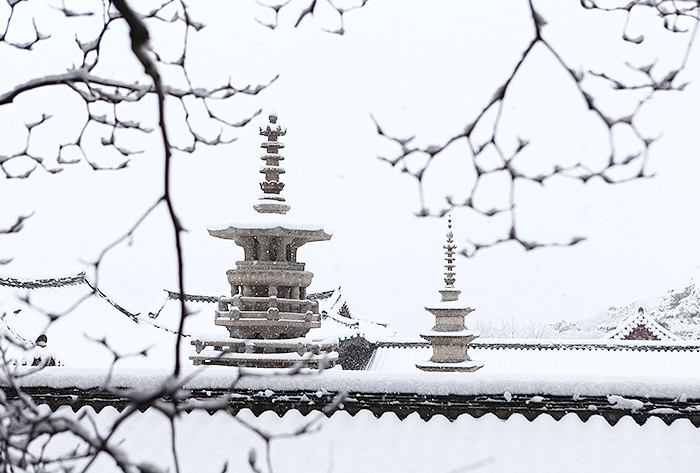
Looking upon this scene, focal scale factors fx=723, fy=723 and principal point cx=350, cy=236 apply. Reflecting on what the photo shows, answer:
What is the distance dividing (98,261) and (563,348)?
19.7m

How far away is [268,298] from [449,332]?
704cm

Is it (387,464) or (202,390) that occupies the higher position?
(202,390)

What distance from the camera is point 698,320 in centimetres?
3709

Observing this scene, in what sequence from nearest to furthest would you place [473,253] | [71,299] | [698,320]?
[473,253] < [71,299] < [698,320]

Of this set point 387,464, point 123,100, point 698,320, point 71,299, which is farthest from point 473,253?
point 698,320

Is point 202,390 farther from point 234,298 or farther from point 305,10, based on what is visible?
point 234,298

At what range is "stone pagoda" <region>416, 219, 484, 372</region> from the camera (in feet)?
49.8

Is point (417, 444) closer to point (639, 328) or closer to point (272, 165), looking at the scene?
point (272, 165)

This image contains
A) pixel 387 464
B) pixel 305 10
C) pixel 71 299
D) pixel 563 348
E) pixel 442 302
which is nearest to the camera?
pixel 305 10

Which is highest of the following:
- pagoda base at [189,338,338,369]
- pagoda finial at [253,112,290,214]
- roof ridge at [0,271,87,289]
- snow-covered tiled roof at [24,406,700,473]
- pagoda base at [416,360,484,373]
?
pagoda finial at [253,112,290,214]

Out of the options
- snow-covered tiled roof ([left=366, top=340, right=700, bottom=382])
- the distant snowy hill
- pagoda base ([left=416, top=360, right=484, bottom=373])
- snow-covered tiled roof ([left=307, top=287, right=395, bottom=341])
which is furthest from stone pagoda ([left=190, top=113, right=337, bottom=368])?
the distant snowy hill

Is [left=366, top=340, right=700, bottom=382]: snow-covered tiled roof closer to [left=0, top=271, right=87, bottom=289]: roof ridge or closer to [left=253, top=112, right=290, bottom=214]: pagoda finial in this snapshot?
[left=0, top=271, right=87, bottom=289]: roof ridge

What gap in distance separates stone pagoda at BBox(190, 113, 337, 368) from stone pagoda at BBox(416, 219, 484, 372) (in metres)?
6.24

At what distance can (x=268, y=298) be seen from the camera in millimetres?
9039
